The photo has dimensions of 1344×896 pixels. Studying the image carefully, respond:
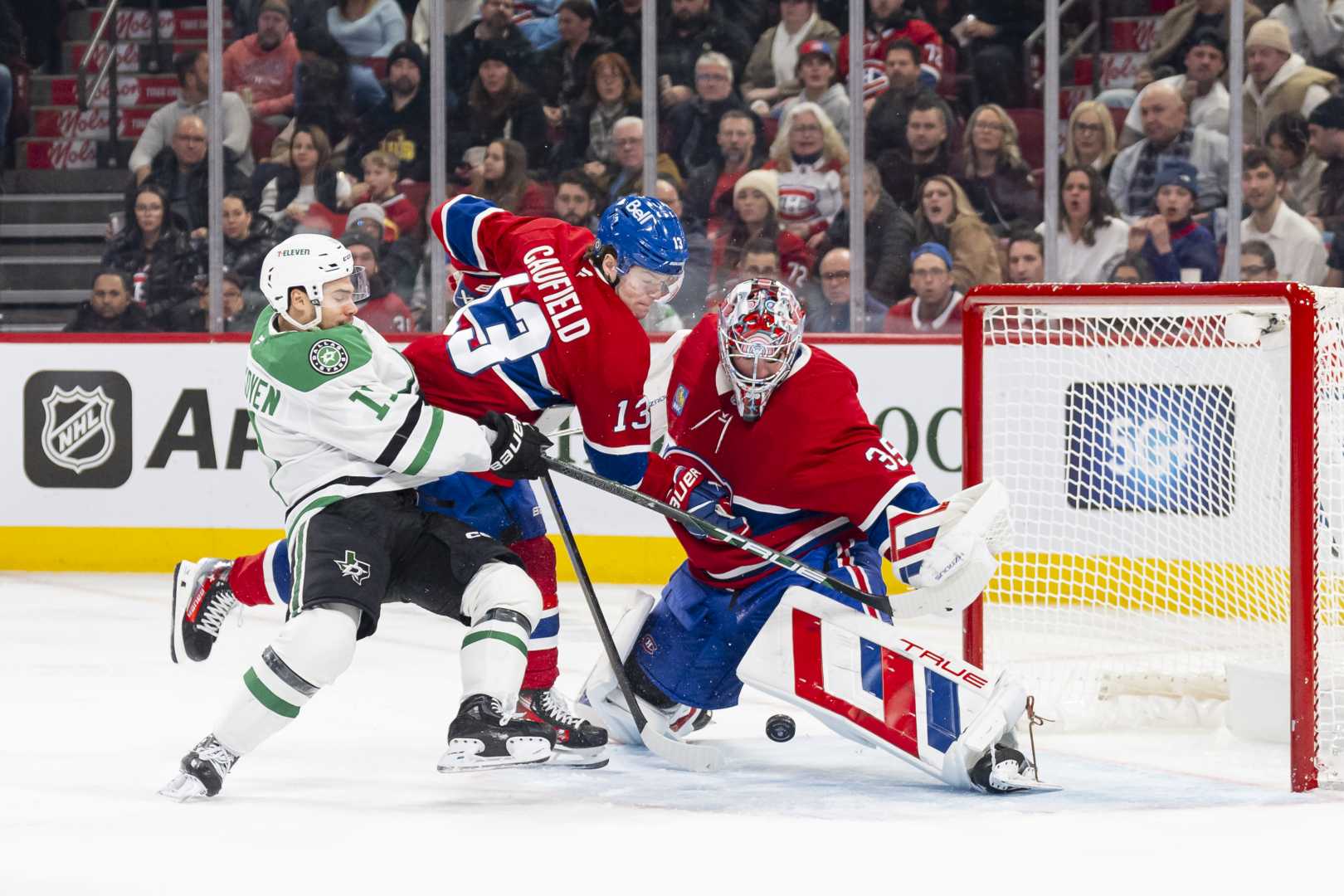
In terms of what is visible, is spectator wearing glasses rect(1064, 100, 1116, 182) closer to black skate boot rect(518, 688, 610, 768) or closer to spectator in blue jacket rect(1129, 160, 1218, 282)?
spectator in blue jacket rect(1129, 160, 1218, 282)

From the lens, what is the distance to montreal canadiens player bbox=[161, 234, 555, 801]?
299 cm

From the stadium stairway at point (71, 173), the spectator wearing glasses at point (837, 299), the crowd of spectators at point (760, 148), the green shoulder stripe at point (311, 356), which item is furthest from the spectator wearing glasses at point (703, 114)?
the green shoulder stripe at point (311, 356)

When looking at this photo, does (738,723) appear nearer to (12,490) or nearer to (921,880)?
(921,880)

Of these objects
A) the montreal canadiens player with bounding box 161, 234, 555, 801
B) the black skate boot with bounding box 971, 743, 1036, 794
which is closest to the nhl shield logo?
the montreal canadiens player with bounding box 161, 234, 555, 801

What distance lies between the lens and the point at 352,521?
121 inches

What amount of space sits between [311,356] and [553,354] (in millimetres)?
438

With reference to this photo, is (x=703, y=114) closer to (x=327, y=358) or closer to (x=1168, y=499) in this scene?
(x=1168, y=499)

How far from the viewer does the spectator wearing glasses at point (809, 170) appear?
5.79 meters

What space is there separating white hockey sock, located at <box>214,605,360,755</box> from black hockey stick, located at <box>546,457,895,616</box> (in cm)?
48

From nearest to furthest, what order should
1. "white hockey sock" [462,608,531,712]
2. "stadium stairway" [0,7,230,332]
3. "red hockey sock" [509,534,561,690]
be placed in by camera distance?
1. "white hockey sock" [462,608,531,712]
2. "red hockey sock" [509,534,561,690]
3. "stadium stairway" [0,7,230,332]

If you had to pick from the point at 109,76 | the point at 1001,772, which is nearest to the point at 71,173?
the point at 109,76

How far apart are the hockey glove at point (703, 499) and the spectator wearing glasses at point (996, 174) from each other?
2.58 metres

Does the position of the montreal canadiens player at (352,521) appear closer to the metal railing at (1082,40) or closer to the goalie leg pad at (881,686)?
the goalie leg pad at (881,686)

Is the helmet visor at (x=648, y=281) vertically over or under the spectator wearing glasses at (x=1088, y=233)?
under
